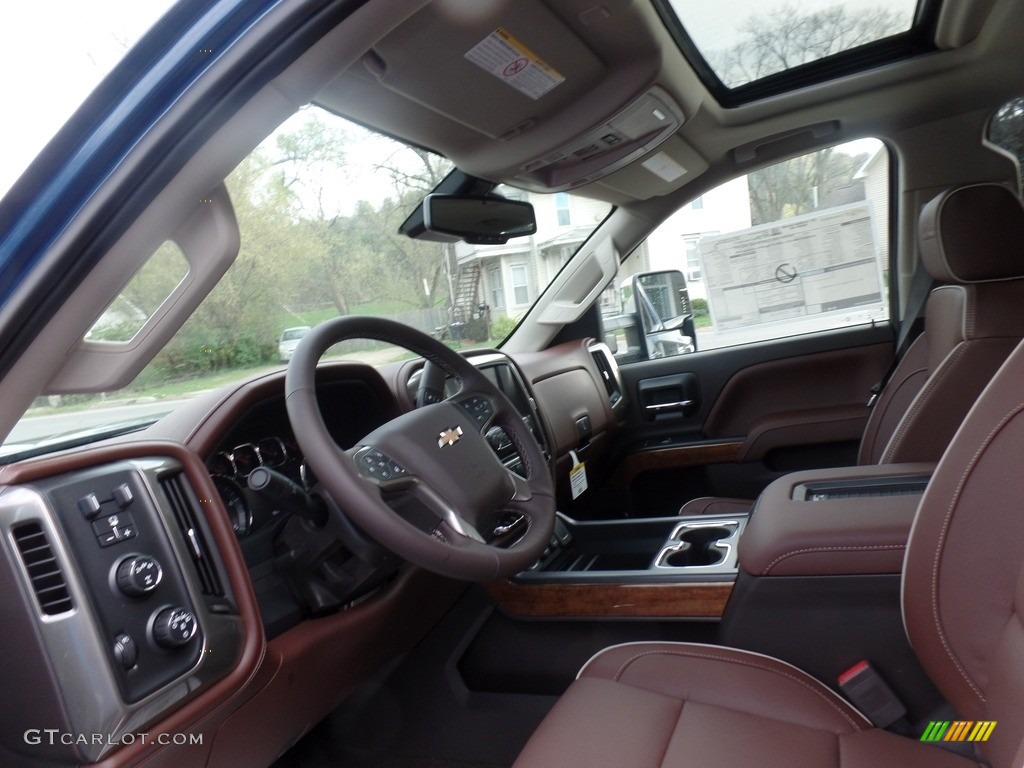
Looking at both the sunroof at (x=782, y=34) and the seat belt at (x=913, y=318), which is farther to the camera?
the seat belt at (x=913, y=318)

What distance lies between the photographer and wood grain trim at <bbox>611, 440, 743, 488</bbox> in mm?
3051

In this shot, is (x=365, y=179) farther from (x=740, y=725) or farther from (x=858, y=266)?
(x=858, y=266)

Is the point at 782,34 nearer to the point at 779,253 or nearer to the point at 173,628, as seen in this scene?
the point at 779,253

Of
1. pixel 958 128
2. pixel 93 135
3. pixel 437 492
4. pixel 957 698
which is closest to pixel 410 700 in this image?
pixel 437 492

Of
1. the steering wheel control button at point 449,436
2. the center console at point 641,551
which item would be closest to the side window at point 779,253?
the center console at point 641,551

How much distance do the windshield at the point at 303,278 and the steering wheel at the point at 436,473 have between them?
13 cm

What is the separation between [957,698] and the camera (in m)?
1.11

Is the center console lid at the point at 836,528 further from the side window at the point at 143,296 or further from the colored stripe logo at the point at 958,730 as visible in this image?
the side window at the point at 143,296

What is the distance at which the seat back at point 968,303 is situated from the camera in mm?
1930

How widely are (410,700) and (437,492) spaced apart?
783mm

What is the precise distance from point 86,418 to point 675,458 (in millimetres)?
2304

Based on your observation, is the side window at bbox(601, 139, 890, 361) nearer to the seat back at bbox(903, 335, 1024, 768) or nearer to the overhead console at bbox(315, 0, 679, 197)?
the overhead console at bbox(315, 0, 679, 197)

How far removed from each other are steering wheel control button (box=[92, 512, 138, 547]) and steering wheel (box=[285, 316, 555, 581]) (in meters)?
0.28

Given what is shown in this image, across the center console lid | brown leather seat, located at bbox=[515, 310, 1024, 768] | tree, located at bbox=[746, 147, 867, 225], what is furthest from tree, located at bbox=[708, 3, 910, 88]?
brown leather seat, located at bbox=[515, 310, 1024, 768]
